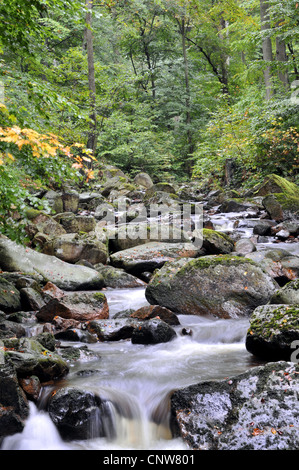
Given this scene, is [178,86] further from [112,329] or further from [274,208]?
[112,329]

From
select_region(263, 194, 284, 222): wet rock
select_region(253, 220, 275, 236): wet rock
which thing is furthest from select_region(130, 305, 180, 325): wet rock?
select_region(263, 194, 284, 222): wet rock

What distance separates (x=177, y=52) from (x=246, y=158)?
13.5 m

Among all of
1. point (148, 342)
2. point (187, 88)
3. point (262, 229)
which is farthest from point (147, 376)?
point (187, 88)

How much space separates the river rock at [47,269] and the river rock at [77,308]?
4.42 ft

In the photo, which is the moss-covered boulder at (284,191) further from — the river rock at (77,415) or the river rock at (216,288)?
the river rock at (77,415)

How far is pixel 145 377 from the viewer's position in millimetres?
4500

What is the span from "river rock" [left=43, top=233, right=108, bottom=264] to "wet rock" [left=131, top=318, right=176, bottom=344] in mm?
4218

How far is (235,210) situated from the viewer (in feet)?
46.1

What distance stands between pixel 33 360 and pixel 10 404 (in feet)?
1.77

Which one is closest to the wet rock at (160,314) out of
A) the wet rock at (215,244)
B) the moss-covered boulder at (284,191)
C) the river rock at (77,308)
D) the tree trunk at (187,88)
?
the river rock at (77,308)

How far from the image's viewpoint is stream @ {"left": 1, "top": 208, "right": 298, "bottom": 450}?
3.48 meters
